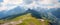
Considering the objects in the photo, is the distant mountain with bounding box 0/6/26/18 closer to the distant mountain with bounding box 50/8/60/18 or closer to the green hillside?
the green hillside

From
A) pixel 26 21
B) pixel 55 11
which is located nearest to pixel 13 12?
pixel 26 21

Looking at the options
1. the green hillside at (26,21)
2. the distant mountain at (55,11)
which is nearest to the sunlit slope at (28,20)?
the green hillside at (26,21)

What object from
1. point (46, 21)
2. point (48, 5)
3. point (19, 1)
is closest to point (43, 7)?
point (48, 5)

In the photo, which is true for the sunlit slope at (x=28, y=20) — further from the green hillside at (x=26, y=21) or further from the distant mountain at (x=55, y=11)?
the distant mountain at (x=55, y=11)

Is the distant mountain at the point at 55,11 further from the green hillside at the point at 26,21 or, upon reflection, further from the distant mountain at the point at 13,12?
the distant mountain at the point at 13,12

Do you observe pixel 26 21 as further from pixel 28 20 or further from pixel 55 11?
pixel 55 11

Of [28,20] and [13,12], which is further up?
[13,12]

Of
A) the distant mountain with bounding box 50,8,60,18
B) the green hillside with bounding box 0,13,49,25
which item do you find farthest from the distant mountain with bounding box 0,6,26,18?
the distant mountain with bounding box 50,8,60,18

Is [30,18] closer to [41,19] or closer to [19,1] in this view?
[41,19]

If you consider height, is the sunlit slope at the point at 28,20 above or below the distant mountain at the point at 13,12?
below

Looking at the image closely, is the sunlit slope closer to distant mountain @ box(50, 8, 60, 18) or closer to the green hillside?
the green hillside

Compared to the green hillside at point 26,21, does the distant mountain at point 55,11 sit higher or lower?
higher

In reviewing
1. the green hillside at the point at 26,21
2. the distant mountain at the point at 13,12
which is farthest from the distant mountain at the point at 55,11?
the distant mountain at the point at 13,12

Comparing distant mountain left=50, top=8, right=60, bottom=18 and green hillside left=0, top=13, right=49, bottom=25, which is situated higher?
distant mountain left=50, top=8, right=60, bottom=18
